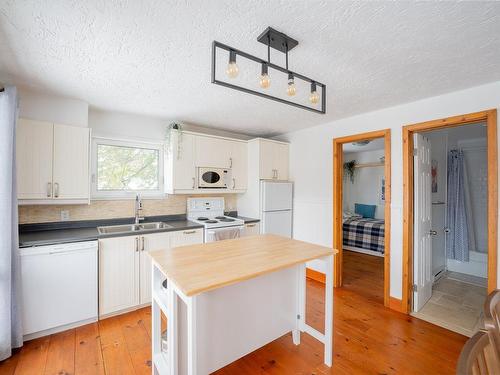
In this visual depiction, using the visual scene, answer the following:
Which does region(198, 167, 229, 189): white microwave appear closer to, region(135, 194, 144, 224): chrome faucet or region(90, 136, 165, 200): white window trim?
region(90, 136, 165, 200): white window trim

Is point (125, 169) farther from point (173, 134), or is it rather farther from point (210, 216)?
point (210, 216)


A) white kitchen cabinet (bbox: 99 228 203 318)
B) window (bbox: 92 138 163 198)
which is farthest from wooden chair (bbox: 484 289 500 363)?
→ window (bbox: 92 138 163 198)

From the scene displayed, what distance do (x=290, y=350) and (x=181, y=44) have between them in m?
2.53

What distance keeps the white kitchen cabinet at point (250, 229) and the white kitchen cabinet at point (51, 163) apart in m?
1.99

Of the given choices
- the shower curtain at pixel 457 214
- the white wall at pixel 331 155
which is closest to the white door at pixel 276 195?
the white wall at pixel 331 155

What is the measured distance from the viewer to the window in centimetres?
294

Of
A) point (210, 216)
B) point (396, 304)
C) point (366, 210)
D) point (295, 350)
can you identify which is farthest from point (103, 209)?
point (366, 210)

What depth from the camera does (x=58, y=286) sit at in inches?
85.6


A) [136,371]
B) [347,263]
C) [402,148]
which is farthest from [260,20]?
[347,263]

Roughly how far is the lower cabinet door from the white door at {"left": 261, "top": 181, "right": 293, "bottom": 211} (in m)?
1.83

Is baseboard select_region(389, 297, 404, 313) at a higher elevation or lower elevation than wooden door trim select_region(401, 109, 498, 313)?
lower

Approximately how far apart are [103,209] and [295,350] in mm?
2639

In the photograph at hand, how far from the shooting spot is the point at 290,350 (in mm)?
2018

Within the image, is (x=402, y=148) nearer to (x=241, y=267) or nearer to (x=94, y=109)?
(x=241, y=267)
